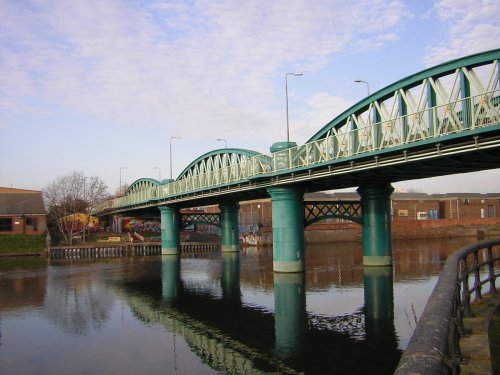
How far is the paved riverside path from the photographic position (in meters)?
6.10

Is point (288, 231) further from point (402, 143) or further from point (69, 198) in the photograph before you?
point (69, 198)

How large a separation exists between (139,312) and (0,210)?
58.4 m

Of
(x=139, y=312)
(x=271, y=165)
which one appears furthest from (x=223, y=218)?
(x=139, y=312)

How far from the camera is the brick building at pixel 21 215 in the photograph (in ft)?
238

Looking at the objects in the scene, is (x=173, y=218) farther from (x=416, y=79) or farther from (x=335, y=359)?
(x=335, y=359)

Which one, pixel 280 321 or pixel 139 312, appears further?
pixel 139 312

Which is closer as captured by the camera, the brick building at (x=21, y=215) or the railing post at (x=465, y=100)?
the railing post at (x=465, y=100)

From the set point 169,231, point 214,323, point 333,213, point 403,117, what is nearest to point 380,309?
point 214,323

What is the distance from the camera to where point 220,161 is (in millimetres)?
55438

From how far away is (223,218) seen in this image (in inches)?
2547

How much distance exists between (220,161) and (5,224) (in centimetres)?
3710

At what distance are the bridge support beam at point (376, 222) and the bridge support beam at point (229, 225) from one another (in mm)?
26253

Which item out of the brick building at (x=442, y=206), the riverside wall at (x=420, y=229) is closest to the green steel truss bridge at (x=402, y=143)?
the riverside wall at (x=420, y=229)

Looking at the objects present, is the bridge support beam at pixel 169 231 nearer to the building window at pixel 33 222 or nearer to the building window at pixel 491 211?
the building window at pixel 33 222
